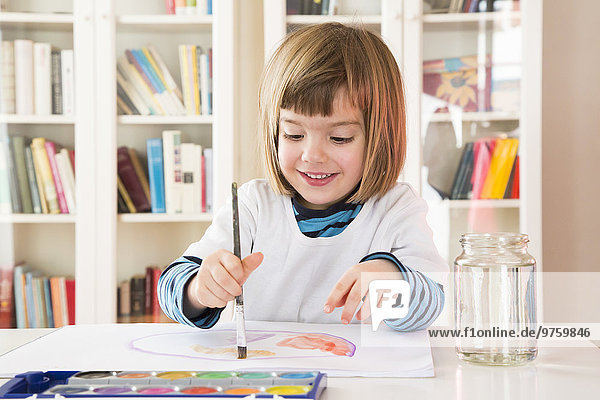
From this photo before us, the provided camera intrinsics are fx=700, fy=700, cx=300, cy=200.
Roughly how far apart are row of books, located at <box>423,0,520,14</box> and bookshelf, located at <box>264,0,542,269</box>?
0.5 inches

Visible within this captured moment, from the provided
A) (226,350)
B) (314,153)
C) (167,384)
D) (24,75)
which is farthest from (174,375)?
(24,75)

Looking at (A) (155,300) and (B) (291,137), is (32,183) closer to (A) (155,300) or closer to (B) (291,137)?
(A) (155,300)

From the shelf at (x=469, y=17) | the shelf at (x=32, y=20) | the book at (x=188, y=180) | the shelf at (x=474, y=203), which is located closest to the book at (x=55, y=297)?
the book at (x=188, y=180)

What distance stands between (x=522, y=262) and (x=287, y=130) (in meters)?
0.49

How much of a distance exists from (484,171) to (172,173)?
1014mm

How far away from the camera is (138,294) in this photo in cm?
226

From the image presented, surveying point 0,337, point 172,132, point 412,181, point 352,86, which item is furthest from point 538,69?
point 0,337

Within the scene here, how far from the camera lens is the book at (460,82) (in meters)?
2.26

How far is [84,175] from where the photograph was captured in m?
2.21

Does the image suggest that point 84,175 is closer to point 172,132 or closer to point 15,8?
point 172,132

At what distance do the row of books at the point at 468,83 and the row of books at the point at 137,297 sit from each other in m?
1.09

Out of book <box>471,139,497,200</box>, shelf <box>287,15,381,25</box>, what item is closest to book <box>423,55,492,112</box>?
book <box>471,139,497,200</box>

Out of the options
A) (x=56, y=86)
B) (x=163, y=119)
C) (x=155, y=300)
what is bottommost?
(x=155, y=300)

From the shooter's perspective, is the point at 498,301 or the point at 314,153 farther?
the point at 314,153
